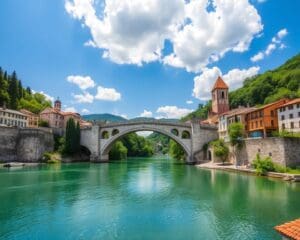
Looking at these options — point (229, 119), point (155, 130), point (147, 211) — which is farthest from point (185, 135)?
point (147, 211)

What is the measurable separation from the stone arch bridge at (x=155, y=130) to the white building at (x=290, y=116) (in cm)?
1717

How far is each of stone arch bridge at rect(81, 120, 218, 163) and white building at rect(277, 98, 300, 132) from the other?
676 inches

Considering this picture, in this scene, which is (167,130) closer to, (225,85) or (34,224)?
(225,85)

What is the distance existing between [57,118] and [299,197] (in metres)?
55.4

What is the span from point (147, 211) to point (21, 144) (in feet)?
134

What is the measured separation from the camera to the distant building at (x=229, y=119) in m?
38.9

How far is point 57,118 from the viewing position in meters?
62.4

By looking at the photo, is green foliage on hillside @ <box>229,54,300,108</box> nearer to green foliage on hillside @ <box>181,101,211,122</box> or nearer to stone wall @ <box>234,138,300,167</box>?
green foliage on hillside @ <box>181,101,211,122</box>

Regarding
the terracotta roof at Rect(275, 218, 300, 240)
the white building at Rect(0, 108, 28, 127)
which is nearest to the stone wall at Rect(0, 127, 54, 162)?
the white building at Rect(0, 108, 28, 127)

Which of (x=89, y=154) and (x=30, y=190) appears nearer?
(x=30, y=190)

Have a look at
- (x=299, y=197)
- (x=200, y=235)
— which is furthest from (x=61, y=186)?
(x=299, y=197)

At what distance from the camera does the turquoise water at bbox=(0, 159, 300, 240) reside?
1054cm

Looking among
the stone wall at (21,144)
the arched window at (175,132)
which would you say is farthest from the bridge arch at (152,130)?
the stone wall at (21,144)

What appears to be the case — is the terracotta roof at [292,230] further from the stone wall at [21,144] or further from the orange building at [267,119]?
the stone wall at [21,144]
